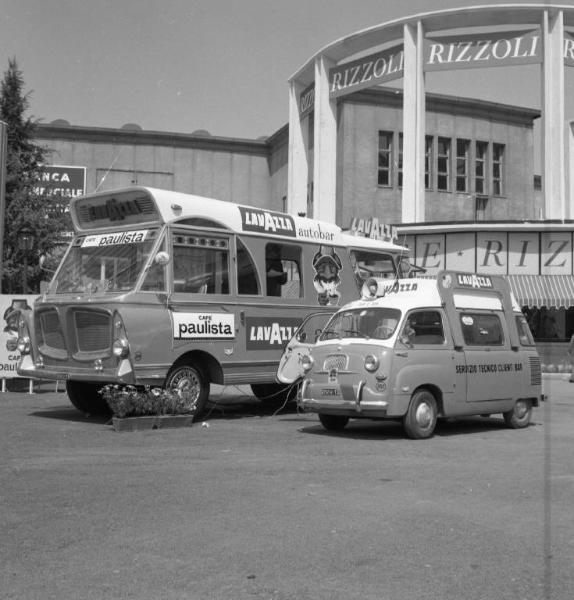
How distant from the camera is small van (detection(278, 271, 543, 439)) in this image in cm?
1134

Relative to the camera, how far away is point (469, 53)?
109ft

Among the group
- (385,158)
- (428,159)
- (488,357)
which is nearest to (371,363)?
(488,357)

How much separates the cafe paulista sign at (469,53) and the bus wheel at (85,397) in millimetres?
23855

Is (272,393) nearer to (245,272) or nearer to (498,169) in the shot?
(245,272)

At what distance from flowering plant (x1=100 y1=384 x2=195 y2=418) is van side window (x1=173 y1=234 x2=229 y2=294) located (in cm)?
159

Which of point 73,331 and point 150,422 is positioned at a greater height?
point 73,331

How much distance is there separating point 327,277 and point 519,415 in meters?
4.45

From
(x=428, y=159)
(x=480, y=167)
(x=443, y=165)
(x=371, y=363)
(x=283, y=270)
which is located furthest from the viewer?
(x=480, y=167)

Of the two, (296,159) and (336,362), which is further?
(296,159)

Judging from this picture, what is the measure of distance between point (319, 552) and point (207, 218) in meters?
8.52

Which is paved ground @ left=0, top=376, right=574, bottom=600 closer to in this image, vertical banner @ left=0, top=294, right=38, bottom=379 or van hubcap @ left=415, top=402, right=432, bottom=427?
van hubcap @ left=415, top=402, right=432, bottom=427

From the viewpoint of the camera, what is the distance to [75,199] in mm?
14016

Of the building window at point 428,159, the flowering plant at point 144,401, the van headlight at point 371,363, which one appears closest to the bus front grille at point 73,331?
the flowering plant at point 144,401

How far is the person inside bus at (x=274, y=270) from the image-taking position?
1452cm
